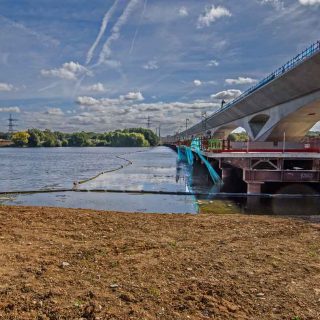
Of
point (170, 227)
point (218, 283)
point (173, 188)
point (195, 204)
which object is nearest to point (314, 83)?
point (173, 188)

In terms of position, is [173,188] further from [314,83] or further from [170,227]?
[314,83]

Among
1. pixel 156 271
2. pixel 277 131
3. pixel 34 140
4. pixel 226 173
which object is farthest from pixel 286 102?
pixel 34 140

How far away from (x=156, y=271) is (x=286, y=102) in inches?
1838

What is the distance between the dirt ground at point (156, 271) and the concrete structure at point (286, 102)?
2928cm

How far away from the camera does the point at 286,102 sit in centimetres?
4859

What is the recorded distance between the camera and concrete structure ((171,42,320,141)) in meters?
37.5

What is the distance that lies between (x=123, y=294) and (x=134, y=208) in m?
11.6

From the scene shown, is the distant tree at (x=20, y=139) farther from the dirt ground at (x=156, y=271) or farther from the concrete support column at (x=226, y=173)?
the dirt ground at (x=156, y=271)

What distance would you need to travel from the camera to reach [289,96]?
46.1 meters

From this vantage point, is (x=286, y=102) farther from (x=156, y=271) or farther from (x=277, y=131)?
(x=156, y=271)

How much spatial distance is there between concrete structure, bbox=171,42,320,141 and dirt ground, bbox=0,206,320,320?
2928 centimetres

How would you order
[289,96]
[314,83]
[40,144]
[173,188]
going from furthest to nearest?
[40,144] → [289,96] → [314,83] → [173,188]

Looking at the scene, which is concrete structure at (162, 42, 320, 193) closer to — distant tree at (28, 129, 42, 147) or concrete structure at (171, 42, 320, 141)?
concrete structure at (171, 42, 320, 141)

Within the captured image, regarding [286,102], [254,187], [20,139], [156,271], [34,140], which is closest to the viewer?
[156,271]
